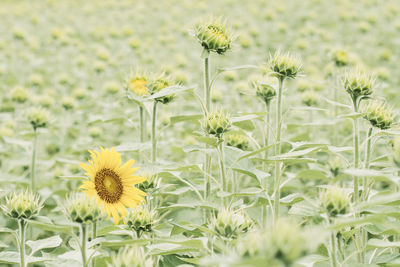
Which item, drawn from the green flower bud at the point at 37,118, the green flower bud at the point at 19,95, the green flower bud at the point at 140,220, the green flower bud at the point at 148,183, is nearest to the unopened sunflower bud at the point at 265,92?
the green flower bud at the point at 148,183

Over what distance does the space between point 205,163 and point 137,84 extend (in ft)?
1.91

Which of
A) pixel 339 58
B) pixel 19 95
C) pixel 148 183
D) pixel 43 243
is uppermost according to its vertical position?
pixel 339 58

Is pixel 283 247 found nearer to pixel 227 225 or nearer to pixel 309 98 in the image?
pixel 227 225

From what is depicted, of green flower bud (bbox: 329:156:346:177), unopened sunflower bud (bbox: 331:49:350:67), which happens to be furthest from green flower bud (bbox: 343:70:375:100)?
unopened sunflower bud (bbox: 331:49:350:67)

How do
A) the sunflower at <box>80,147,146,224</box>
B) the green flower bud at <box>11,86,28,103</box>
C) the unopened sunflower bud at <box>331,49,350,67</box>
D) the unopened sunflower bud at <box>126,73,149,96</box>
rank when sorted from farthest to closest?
the green flower bud at <box>11,86,28,103</box>
the unopened sunflower bud at <box>331,49,350,67</box>
the unopened sunflower bud at <box>126,73,149,96</box>
the sunflower at <box>80,147,146,224</box>

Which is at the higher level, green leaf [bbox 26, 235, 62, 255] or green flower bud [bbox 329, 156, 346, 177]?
green flower bud [bbox 329, 156, 346, 177]

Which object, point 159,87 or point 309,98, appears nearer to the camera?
point 159,87

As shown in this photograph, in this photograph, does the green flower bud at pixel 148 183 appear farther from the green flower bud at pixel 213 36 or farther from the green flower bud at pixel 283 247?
the green flower bud at pixel 283 247

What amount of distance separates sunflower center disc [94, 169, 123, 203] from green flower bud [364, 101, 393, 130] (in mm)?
900

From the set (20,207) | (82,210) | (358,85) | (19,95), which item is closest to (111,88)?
(19,95)

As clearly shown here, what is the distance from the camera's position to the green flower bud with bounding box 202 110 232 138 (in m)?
1.62

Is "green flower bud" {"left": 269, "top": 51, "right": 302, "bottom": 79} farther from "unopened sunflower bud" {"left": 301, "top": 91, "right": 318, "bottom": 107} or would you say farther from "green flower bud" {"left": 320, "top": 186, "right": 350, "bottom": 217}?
"unopened sunflower bud" {"left": 301, "top": 91, "right": 318, "bottom": 107}

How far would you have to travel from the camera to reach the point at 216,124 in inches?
63.7

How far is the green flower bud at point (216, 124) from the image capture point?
5.30ft
